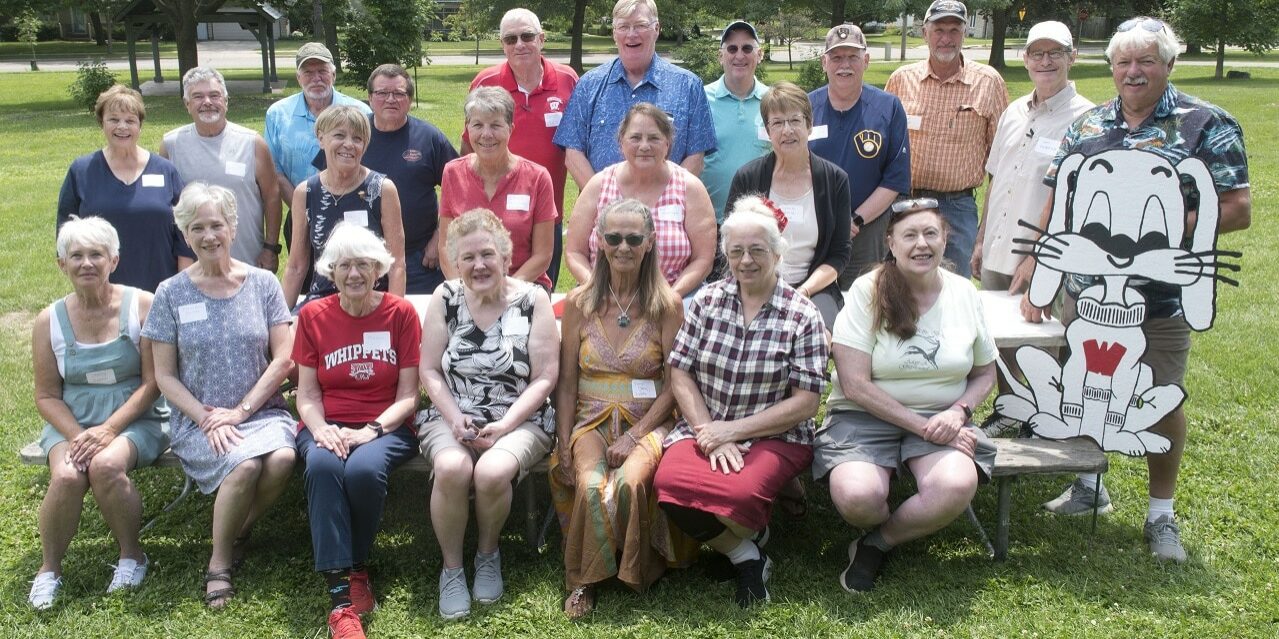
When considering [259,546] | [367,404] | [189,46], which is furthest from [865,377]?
[189,46]

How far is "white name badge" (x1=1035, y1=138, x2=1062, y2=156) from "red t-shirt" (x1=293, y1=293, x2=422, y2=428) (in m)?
3.21

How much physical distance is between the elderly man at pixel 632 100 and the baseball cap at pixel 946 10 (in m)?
1.38

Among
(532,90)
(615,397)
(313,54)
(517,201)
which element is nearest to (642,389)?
(615,397)

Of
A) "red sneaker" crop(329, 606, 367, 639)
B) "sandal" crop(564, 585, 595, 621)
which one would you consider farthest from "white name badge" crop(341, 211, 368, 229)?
"sandal" crop(564, 585, 595, 621)

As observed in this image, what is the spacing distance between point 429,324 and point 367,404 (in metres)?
0.44

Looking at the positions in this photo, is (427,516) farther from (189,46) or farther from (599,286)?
(189,46)

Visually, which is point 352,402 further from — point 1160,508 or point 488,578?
point 1160,508

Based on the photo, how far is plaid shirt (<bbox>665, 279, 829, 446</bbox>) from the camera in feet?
13.3

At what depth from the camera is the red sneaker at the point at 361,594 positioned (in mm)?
3951

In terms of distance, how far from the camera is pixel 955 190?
18.7ft

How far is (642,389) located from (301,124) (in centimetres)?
302

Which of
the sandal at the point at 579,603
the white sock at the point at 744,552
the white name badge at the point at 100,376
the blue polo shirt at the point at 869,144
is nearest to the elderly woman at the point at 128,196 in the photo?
the white name badge at the point at 100,376

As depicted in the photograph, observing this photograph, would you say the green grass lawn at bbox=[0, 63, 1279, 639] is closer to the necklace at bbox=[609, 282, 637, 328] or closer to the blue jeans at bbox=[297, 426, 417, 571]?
the blue jeans at bbox=[297, 426, 417, 571]

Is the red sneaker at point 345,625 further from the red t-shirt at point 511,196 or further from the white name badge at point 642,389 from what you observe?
the red t-shirt at point 511,196
